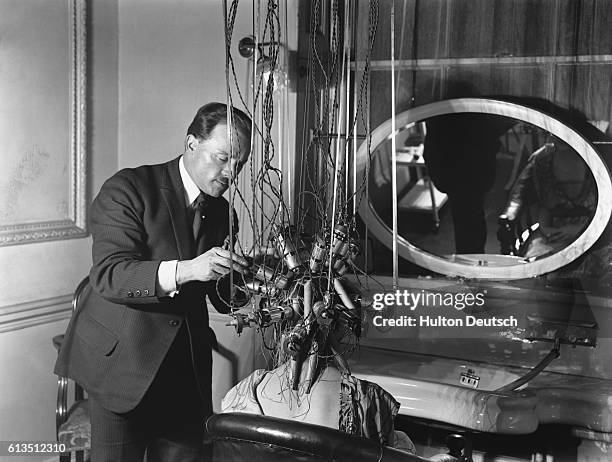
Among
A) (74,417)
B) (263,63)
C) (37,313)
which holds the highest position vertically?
(263,63)

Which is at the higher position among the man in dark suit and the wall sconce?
the wall sconce

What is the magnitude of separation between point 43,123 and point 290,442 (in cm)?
102

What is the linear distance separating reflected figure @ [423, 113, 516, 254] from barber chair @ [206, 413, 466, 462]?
0.70 meters

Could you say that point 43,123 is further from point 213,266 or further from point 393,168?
point 393,168

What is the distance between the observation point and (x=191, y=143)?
1.64 meters

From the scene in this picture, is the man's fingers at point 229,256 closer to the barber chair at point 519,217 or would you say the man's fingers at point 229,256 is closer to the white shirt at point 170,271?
the white shirt at point 170,271

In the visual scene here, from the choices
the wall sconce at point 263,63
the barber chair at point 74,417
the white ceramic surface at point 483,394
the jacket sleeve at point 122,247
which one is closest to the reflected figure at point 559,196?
the white ceramic surface at point 483,394

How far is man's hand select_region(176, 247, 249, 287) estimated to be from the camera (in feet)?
4.84

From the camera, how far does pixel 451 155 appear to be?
1.64 m

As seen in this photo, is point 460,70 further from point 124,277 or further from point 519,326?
point 124,277

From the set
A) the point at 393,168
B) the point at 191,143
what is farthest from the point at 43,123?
the point at 393,168

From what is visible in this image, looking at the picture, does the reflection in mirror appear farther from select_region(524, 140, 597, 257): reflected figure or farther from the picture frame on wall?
the picture frame on wall

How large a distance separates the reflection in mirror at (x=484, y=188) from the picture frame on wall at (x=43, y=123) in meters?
0.70

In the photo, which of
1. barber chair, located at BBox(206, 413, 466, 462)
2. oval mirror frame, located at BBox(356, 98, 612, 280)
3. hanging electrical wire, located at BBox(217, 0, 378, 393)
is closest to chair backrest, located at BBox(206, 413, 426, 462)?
barber chair, located at BBox(206, 413, 466, 462)
